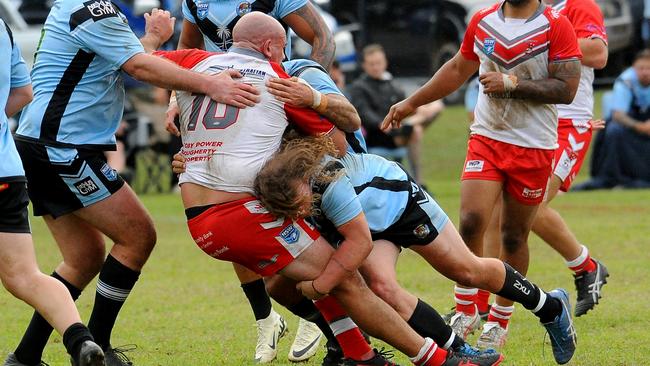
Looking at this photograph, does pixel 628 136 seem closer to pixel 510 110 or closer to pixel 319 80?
pixel 510 110

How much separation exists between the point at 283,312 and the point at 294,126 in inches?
124

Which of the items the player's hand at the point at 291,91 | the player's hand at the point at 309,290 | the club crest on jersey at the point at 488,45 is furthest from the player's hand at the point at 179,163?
the club crest on jersey at the point at 488,45

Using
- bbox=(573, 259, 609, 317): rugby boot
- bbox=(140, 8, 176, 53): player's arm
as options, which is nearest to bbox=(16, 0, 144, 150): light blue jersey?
bbox=(140, 8, 176, 53): player's arm

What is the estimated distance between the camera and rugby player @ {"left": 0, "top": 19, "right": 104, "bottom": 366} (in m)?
5.82

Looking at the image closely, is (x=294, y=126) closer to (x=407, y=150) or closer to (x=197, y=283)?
(x=197, y=283)

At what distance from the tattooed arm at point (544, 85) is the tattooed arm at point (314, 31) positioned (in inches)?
36.0

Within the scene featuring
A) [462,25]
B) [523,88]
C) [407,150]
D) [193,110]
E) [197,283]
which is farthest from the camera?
[462,25]

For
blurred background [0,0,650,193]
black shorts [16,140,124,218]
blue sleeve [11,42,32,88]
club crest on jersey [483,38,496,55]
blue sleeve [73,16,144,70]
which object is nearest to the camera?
blue sleeve [11,42,32,88]

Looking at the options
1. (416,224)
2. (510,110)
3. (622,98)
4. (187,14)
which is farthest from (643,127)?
(416,224)

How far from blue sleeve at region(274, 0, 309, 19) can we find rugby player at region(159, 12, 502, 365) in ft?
4.04

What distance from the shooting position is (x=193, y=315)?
29.3ft

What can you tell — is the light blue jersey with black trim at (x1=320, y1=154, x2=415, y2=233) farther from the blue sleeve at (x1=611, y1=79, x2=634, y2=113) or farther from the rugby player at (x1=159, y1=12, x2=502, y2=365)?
the blue sleeve at (x1=611, y1=79, x2=634, y2=113)

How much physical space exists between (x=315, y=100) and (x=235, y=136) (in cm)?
42

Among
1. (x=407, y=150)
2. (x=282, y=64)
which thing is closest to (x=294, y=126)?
(x=282, y=64)
